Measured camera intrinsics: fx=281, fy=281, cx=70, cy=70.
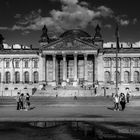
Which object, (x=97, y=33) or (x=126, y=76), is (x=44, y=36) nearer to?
(x=97, y=33)

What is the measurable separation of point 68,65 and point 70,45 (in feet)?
24.3

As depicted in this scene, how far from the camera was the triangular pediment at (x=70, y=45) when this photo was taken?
8831cm

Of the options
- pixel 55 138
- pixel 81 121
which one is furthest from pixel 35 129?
pixel 81 121

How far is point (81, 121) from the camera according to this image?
20844 millimetres

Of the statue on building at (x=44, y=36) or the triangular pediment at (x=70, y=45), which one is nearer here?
the triangular pediment at (x=70, y=45)

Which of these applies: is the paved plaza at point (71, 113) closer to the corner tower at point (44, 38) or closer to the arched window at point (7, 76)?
the arched window at point (7, 76)

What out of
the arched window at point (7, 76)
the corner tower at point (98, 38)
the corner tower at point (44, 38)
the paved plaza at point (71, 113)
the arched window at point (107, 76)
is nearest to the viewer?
the paved plaza at point (71, 113)

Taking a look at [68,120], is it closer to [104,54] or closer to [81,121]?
[81,121]

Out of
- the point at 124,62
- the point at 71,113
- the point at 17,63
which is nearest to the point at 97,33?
the point at 124,62

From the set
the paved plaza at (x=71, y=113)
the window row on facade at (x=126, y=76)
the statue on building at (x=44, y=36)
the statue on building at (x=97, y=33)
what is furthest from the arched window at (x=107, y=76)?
the paved plaza at (x=71, y=113)

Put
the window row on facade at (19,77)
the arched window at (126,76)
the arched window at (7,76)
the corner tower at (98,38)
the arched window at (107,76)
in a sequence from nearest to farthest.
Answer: the arched window at (126,76) → the arched window at (107,76) → the window row on facade at (19,77) → the arched window at (7,76) → the corner tower at (98,38)

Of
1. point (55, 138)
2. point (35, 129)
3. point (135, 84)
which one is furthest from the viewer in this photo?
point (135, 84)

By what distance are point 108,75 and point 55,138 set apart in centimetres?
7905

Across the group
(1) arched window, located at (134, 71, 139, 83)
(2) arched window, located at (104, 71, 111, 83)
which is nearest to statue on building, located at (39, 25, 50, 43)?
(2) arched window, located at (104, 71, 111, 83)
